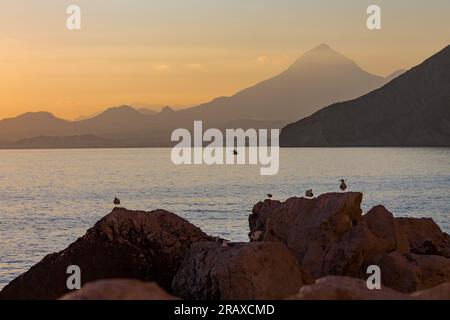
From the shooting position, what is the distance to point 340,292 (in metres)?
6.22

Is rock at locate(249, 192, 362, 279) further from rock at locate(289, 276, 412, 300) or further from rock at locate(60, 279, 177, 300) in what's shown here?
rock at locate(60, 279, 177, 300)

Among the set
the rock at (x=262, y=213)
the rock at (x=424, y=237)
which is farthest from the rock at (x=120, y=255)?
the rock at (x=262, y=213)

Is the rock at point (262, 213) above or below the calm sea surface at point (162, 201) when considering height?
above

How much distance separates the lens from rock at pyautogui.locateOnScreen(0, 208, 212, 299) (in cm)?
1723

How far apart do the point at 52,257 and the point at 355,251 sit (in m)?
6.59

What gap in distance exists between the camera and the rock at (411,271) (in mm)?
16062

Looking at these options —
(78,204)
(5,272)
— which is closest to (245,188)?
(78,204)

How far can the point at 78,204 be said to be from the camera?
225 feet

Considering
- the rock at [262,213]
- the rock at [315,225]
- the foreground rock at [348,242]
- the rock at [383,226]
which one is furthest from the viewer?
the rock at [262,213]

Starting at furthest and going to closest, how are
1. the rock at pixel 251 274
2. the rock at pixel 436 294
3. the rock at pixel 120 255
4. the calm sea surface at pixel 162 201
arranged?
the calm sea surface at pixel 162 201
the rock at pixel 120 255
the rock at pixel 251 274
the rock at pixel 436 294

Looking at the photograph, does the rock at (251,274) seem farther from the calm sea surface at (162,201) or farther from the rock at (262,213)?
the calm sea surface at (162,201)

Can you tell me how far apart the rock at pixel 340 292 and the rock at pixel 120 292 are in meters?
1.14

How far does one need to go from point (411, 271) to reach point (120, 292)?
38.1ft
